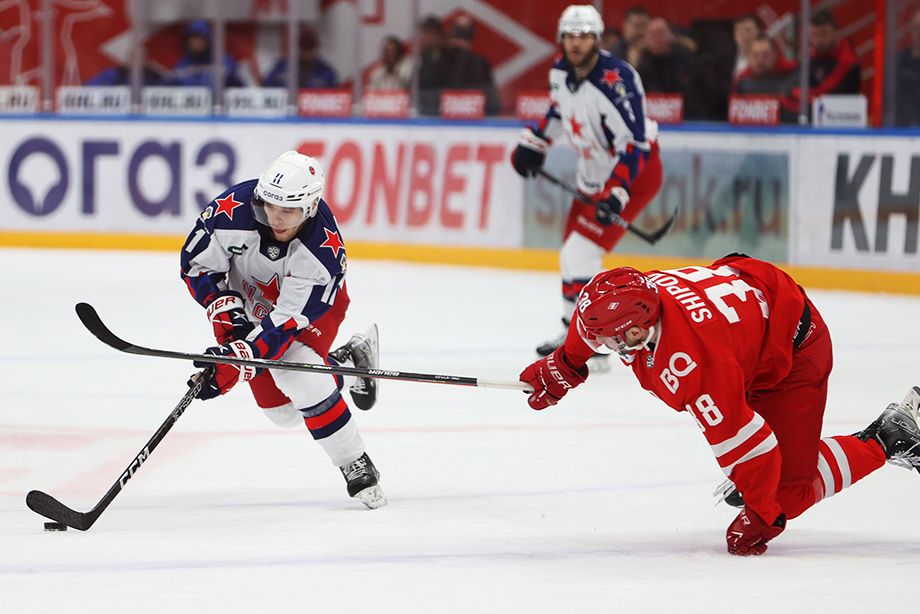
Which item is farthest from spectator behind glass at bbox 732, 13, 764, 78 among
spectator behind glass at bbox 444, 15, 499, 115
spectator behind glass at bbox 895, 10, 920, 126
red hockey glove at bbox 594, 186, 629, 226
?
red hockey glove at bbox 594, 186, 629, 226

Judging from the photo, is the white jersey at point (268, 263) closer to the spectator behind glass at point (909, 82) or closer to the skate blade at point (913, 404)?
the skate blade at point (913, 404)

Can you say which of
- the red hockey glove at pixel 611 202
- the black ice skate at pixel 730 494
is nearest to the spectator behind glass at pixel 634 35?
the red hockey glove at pixel 611 202

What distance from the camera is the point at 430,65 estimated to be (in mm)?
10195

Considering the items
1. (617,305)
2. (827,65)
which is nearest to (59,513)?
(617,305)

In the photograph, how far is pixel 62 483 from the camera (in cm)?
451

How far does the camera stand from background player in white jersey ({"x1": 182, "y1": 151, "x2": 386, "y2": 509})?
13.4 feet

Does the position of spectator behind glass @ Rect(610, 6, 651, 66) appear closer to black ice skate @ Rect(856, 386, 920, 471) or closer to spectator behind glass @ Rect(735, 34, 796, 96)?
spectator behind glass @ Rect(735, 34, 796, 96)

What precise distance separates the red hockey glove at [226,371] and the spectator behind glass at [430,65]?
19.8 ft

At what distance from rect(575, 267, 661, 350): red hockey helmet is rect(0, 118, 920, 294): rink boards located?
513 centimetres

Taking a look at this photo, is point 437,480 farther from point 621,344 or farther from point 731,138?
point 731,138

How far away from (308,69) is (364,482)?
6.64 metres

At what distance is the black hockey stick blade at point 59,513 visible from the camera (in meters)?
3.88

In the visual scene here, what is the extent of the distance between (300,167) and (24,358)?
2.95m

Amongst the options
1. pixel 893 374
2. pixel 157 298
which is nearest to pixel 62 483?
pixel 893 374
